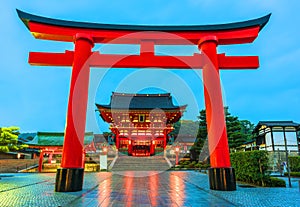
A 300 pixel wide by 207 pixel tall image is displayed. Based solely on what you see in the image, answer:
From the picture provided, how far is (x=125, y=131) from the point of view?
2359cm

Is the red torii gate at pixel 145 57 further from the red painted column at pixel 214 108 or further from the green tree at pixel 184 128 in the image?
the green tree at pixel 184 128

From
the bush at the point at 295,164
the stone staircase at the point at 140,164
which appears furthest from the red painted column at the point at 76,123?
the bush at the point at 295,164

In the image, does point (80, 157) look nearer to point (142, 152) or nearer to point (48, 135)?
point (48, 135)

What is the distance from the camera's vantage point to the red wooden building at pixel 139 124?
2222 cm

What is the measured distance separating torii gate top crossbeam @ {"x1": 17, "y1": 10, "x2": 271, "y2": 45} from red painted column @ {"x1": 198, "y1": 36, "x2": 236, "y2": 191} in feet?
1.34

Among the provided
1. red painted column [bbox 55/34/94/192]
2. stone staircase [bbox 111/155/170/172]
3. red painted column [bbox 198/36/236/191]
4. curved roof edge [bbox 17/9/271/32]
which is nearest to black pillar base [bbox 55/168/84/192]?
red painted column [bbox 55/34/94/192]

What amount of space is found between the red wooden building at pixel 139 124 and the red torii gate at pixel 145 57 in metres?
15.0

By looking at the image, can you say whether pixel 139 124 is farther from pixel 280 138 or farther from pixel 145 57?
pixel 145 57

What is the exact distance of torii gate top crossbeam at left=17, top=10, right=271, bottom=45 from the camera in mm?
7047

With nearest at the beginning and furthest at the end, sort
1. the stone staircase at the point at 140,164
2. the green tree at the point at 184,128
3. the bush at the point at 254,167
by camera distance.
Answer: the bush at the point at 254,167
the stone staircase at the point at 140,164
the green tree at the point at 184,128

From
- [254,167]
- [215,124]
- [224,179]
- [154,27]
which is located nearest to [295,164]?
[254,167]

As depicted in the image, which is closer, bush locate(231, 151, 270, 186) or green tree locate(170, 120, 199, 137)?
bush locate(231, 151, 270, 186)

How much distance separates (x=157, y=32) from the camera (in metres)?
7.29

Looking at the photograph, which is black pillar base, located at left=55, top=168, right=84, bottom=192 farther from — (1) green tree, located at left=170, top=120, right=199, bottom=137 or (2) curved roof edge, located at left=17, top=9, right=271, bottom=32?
(1) green tree, located at left=170, top=120, right=199, bottom=137
